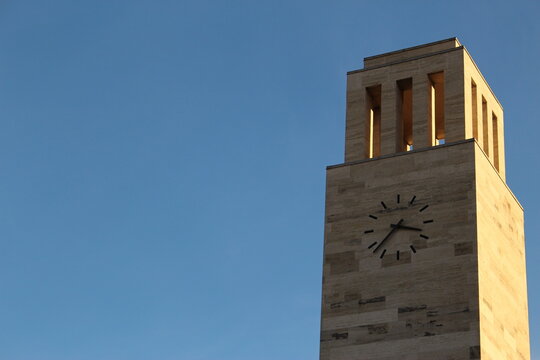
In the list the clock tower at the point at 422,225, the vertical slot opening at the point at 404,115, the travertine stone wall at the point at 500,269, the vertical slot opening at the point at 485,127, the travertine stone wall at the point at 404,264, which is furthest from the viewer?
the vertical slot opening at the point at 485,127

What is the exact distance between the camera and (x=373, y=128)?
1832 inches

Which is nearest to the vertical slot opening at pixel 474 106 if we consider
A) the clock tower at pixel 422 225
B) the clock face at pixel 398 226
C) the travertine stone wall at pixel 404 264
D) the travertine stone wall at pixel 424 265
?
the clock tower at pixel 422 225

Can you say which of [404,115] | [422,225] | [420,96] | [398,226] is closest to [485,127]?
[404,115]

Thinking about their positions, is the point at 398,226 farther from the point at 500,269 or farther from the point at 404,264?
the point at 500,269

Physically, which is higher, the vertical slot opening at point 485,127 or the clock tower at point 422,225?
the vertical slot opening at point 485,127

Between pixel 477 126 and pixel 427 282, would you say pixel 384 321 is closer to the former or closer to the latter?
pixel 427 282

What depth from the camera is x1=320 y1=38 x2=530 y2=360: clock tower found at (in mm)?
40281

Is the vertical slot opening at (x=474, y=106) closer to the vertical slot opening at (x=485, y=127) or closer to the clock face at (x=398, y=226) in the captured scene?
the vertical slot opening at (x=485, y=127)

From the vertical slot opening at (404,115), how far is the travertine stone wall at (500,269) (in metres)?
3.23

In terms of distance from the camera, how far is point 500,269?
1681 inches

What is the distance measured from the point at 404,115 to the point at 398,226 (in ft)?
20.3

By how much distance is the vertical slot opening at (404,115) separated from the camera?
148 ft

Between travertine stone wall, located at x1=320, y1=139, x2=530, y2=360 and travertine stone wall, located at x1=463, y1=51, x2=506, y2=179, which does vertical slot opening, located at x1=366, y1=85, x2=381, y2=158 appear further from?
travertine stone wall, located at x1=463, y1=51, x2=506, y2=179

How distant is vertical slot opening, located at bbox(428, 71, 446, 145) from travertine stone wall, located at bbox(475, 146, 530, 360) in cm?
244
